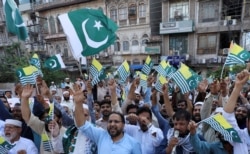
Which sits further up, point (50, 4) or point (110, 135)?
point (50, 4)

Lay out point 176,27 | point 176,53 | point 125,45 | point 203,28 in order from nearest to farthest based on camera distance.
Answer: point 203,28 → point 176,27 → point 176,53 → point 125,45

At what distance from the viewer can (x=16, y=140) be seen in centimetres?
291

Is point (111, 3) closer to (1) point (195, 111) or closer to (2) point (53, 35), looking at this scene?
(2) point (53, 35)

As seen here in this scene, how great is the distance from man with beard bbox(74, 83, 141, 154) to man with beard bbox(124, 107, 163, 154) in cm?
47

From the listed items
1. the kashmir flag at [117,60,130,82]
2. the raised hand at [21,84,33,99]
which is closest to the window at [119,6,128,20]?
the kashmir flag at [117,60,130,82]

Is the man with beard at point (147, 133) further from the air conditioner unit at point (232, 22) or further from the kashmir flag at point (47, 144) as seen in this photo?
the air conditioner unit at point (232, 22)

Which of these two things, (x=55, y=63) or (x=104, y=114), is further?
(x=55, y=63)

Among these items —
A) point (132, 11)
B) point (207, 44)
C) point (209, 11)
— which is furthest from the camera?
point (132, 11)

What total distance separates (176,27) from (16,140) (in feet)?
65.1

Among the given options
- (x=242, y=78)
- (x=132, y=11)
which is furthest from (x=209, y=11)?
(x=242, y=78)

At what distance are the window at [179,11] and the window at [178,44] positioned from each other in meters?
1.60

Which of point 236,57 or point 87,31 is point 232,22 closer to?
point 236,57

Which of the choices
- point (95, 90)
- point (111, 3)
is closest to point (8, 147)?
point (95, 90)

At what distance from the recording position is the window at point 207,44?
2036 cm
